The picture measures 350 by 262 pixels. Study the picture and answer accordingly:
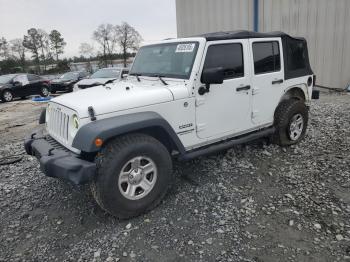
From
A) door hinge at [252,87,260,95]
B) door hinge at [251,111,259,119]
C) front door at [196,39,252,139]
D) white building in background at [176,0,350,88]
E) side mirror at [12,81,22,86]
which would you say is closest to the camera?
front door at [196,39,252,139]

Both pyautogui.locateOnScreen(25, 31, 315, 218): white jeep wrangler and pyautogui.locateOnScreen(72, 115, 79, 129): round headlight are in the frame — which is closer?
pyautogui.locateOnScreen(25, 31, 315, 218): white jeep wrangler

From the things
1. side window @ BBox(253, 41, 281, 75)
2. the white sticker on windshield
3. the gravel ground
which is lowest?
the gravel ground

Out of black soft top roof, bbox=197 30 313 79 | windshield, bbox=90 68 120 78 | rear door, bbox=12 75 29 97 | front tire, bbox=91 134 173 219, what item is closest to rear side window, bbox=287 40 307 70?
black soft top roof, bbox=197 30 313 79

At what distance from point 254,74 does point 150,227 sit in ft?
8.41

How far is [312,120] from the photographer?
6734 millimetres

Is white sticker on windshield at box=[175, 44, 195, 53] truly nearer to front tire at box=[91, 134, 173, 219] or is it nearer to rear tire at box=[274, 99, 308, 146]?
front tire at box=[91, 134, 173, 219]

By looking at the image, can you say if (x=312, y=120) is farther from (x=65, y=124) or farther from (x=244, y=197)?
(x=65, y=124)

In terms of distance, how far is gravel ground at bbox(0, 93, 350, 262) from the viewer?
2738mm

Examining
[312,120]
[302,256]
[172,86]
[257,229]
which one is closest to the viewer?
[302,256]

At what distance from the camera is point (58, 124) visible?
3504 mm

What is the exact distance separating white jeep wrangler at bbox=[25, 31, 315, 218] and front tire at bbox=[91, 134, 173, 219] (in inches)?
0.4

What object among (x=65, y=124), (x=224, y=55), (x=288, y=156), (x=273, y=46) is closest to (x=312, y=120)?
(x=288, y=156)

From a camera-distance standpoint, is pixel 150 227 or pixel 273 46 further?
pixel 273 46

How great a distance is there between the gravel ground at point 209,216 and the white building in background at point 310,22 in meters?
7.52
